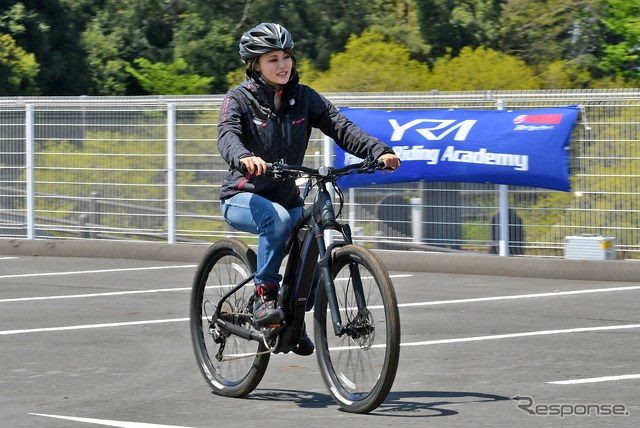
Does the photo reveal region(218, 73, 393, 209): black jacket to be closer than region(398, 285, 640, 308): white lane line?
Yes

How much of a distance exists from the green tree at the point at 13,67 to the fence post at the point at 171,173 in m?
22.8

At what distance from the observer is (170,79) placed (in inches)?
1518

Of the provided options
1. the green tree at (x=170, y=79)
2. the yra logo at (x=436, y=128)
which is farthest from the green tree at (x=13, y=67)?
the yra logo at (x=436, y=128)

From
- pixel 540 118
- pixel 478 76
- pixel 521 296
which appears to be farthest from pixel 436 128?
pixel 478 76

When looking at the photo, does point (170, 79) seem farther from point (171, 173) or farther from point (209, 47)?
point (171, 173)

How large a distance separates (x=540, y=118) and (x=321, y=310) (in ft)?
21.1

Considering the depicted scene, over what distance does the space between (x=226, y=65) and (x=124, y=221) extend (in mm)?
25832

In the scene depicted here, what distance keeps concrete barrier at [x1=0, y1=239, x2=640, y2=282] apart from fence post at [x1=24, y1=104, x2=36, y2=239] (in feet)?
1.05

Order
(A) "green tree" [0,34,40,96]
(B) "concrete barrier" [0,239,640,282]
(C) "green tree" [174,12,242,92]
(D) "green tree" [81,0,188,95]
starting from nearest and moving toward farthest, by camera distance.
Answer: (B) "concrete barrier" [0,239,640,282] → (A) "green tree" [0,34,40,96] → (C) "green tree" [174,12,242,92] → (D) "green tree" [81,0,188,95]

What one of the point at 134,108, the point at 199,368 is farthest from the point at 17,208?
the point at 199,368

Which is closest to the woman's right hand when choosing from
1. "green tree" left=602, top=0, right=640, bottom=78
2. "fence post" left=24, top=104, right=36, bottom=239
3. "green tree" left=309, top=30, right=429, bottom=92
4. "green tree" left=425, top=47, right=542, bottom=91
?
"fence post" left=24, top=104, right=36, bottom=239

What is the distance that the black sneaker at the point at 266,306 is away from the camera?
5.67m

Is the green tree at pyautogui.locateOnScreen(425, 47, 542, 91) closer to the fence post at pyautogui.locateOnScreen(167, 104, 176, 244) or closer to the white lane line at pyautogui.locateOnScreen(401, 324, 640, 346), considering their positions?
the fence post at pyautogui.locateOnScreen(167, 104, 176, 244)

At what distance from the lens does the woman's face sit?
5793 mm
